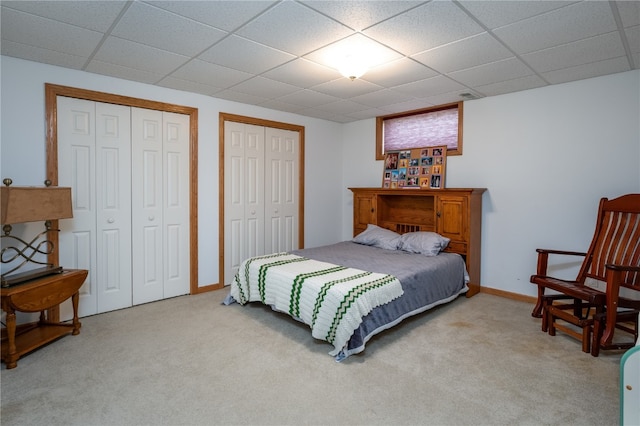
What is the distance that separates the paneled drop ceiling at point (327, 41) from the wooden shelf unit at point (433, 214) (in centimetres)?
127

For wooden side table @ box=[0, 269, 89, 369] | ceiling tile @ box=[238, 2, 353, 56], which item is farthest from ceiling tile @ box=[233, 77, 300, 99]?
wooden side table @ box=[0, 269, 89, 369]

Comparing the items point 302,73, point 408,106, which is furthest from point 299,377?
point 408,106

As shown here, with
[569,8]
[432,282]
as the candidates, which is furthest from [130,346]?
[569,8]

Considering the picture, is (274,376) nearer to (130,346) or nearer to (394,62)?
(130,346)

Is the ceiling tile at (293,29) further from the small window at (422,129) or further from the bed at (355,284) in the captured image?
the small window at (422,129)

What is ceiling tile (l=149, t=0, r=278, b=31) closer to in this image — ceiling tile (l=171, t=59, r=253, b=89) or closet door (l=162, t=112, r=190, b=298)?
ceiling tile (l=171, t=59, r=253, b=89)

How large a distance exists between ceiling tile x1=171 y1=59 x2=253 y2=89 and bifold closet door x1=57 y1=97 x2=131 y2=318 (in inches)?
30.6

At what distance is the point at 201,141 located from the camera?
4129 mm

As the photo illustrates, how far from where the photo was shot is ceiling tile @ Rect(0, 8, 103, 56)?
7.55ft

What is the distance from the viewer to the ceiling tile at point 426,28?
7.13 feet

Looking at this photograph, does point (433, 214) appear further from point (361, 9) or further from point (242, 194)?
point (361, 9)

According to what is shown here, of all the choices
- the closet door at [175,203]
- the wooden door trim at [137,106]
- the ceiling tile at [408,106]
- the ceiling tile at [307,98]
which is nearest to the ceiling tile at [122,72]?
the wooden door trim at [137,106]

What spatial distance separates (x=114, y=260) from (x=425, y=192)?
364cm

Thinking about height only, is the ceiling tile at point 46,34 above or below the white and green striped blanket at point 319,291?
above
